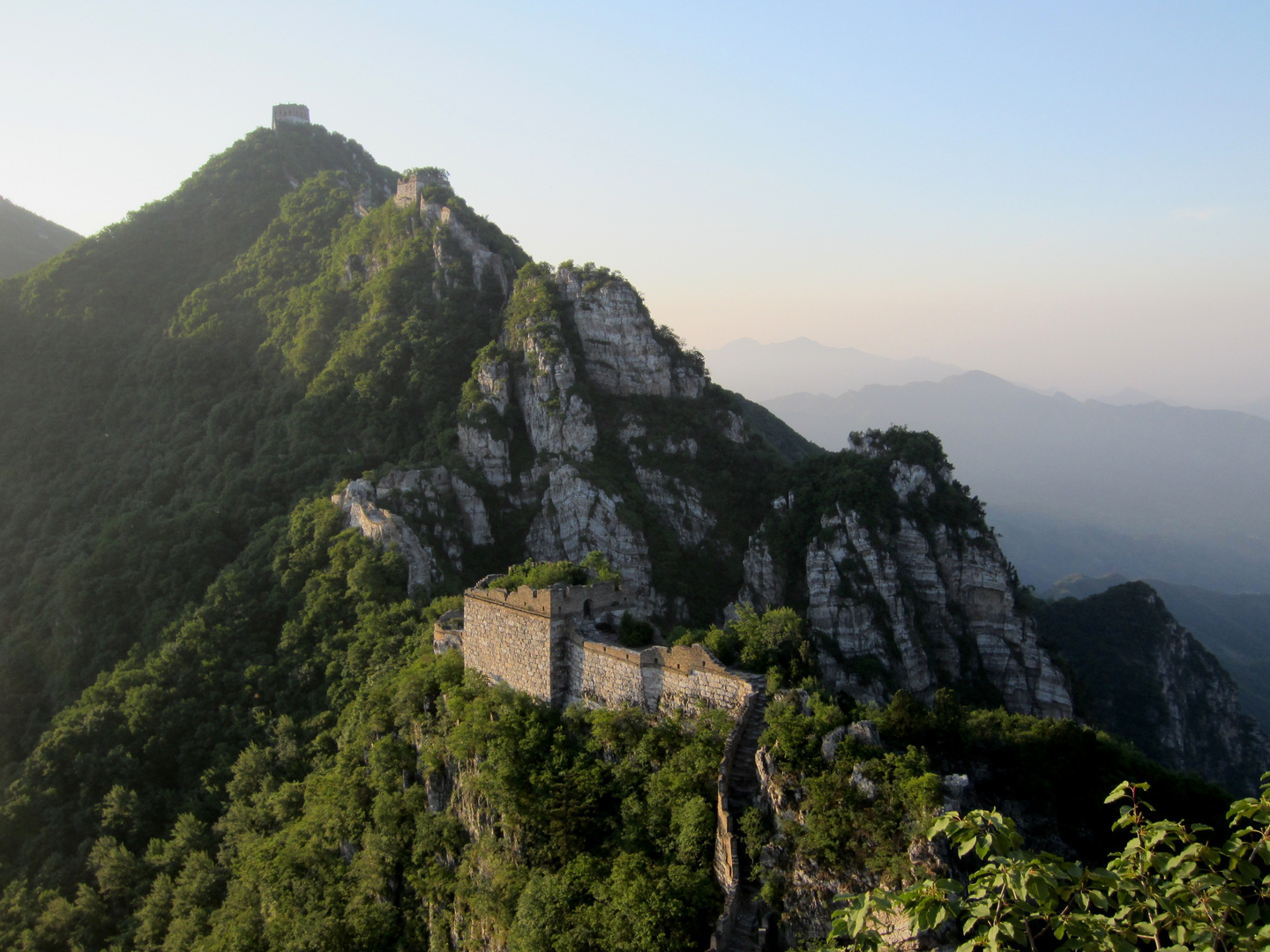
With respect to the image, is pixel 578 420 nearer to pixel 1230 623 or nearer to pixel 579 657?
pixel 579 657

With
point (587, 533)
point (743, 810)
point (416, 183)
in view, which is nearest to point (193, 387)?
point (416, 183)

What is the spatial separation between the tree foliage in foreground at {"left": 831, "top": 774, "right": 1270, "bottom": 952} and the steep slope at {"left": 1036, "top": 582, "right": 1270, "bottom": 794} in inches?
2818

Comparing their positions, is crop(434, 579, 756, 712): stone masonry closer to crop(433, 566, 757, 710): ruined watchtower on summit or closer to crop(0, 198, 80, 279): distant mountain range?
crop(433, 566, 757, 710): ruined watchtower on summit

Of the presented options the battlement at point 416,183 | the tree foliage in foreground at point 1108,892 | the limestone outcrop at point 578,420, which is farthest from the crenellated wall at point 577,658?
the battlement at point 416,183

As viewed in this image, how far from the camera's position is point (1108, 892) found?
8734 millimetres

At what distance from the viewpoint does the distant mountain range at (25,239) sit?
399 ft

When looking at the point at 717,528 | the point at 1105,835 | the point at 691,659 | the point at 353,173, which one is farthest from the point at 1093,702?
the point at 353,173

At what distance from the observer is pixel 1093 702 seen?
77.6 meters

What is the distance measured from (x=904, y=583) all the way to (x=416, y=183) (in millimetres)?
60444

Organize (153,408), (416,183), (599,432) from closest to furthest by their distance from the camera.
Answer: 1. (599,432)
2. (153,408)
3. (416,183)

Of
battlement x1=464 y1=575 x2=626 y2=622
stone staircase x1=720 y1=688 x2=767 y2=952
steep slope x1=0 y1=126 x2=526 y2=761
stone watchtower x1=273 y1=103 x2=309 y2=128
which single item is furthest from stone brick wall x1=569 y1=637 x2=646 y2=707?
stone watchtower x1=273 y1=103 x2=309 y2=128

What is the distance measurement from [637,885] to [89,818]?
1439 inches

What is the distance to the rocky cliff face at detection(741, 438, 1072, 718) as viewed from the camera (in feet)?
223

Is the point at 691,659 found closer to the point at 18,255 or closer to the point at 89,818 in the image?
the point at 89,818
